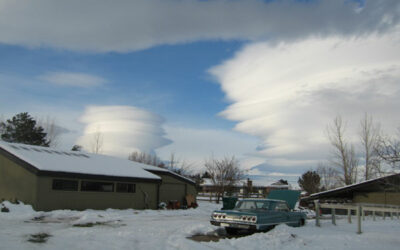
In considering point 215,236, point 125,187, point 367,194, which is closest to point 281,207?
point 215,236

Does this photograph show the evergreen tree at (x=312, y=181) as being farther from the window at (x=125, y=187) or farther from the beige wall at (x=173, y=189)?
the window at (x=125, y=187)

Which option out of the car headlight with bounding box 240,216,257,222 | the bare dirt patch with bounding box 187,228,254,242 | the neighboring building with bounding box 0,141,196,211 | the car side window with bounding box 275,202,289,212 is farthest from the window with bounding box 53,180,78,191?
the car side window with bounding box 275,202,289,212

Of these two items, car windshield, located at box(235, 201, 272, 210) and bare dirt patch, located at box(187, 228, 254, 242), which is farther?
car windshield, located at box(235, 201, 272, 210)

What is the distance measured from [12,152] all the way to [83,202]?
15.2 ft

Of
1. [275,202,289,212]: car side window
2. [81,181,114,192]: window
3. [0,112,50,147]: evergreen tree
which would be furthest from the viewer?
[0,112,50,147]: evergreen tree

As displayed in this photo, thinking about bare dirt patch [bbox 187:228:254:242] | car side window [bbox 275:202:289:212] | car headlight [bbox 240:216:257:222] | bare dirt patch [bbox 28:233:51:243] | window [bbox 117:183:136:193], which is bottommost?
bare dirt patch [bbox 187:228:254:242]

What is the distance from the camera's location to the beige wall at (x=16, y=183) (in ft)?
64.3

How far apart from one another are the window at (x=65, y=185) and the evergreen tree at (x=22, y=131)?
26.8 meters

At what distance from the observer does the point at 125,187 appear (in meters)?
24.0

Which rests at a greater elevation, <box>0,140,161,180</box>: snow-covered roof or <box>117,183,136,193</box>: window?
<box>0,140,161,180</box>: snow-covered roof

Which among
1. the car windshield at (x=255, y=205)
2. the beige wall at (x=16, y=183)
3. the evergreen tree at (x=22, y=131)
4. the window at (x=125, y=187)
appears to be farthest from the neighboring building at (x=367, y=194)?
the evergreen tree at (x=22, y=131)

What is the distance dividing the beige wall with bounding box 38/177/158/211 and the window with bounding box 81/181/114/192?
0.69 feet

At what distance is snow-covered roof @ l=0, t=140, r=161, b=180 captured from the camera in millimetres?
20516

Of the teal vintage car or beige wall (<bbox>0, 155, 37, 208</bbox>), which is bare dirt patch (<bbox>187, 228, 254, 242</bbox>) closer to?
the teal vintage car
